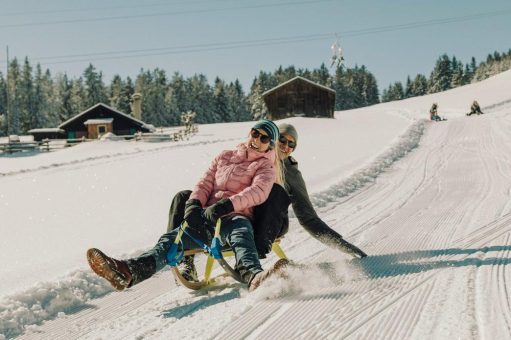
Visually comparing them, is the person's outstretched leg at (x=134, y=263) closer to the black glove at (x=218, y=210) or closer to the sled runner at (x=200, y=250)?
the sled runner at (x=200, y=250)

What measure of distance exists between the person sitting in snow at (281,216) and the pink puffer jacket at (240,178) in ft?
0.41

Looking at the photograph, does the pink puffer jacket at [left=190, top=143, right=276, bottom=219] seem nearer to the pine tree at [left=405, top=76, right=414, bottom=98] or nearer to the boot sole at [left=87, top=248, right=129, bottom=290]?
the boot sole at [left=87, top=248, right=129, bottom=290]

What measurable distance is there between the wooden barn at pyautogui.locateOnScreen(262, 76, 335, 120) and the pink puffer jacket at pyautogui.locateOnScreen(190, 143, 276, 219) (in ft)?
154

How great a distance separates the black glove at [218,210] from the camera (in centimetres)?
386

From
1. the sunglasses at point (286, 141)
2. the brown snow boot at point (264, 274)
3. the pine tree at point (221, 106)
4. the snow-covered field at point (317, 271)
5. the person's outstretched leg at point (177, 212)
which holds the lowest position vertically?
the snow-covered field at point (317, 271)

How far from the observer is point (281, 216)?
13.7 feet

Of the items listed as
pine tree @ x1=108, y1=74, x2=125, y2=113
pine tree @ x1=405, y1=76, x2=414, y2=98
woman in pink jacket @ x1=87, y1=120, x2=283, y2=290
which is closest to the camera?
woman in pink jacket @ x1=87, y1=120, x2=283, y2=290

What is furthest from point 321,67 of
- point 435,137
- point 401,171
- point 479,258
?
point 479,258

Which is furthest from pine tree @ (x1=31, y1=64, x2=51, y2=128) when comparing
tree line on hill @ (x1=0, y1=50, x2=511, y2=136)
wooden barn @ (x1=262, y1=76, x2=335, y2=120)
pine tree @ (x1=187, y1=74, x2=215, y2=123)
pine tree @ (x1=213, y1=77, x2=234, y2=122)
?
wooden barn @ (x1=262, y1=76, x2=335, y2=120)

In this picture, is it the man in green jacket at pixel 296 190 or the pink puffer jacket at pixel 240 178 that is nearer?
the pink puffer jacket at pixel 240 178

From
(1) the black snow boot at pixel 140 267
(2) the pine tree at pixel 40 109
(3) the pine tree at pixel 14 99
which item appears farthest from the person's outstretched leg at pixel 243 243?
(2) the pine tree at pixel 40 109

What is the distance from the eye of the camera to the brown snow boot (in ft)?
11.6

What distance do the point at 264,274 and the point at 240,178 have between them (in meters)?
1.04

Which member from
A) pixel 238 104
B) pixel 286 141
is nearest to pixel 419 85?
pixel 238 104
